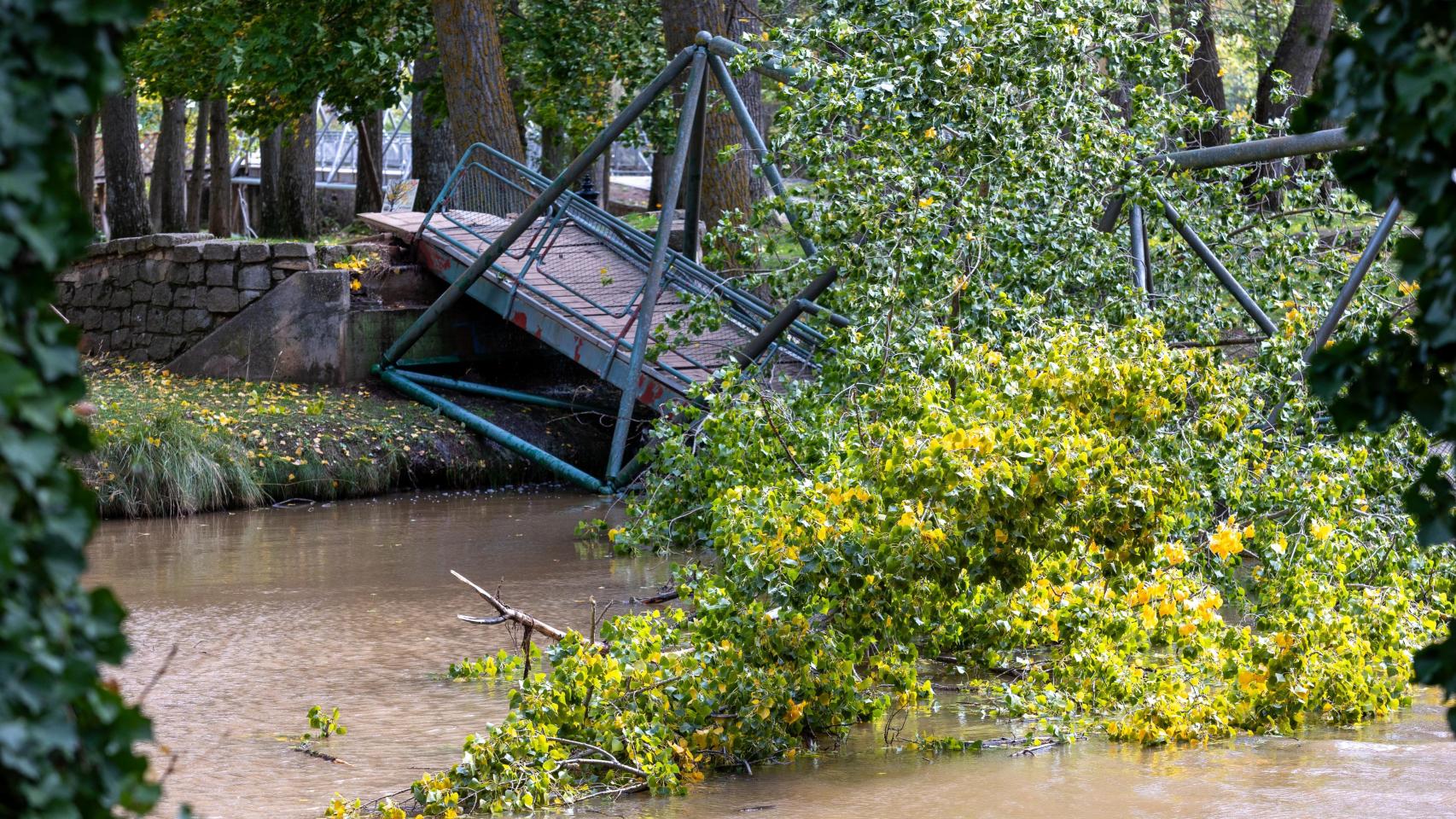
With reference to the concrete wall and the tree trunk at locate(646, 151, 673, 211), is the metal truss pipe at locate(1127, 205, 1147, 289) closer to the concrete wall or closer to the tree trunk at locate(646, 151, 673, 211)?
the concrete wall

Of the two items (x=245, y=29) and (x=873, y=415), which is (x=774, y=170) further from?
(x=245, y=29)

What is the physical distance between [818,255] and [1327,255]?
2.96 metres

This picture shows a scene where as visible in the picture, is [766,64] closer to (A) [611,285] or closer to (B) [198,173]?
(A) [611,285]

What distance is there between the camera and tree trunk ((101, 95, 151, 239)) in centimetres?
1839

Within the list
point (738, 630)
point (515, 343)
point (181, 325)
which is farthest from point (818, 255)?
point (181, 325)

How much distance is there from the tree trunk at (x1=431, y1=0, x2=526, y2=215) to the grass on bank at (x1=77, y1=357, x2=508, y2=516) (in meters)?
2.80

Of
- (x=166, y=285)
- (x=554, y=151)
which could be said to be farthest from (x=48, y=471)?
(x=554, y=151)

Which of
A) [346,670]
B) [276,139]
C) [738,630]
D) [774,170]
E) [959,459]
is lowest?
[346,670]

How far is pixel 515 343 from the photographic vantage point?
14180mm

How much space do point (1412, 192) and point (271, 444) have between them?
10447mm

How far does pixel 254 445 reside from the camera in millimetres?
11250

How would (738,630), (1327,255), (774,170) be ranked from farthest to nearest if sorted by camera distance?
(774,170) → (1327,255) → (738,630)

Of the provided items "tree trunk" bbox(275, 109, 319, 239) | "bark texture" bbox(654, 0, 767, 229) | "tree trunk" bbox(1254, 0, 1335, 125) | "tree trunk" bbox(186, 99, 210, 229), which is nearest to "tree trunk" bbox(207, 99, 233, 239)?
"tree trunk" bbox(186, 99, 210, 229)

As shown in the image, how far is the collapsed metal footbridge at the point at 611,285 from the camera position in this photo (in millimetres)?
9969
